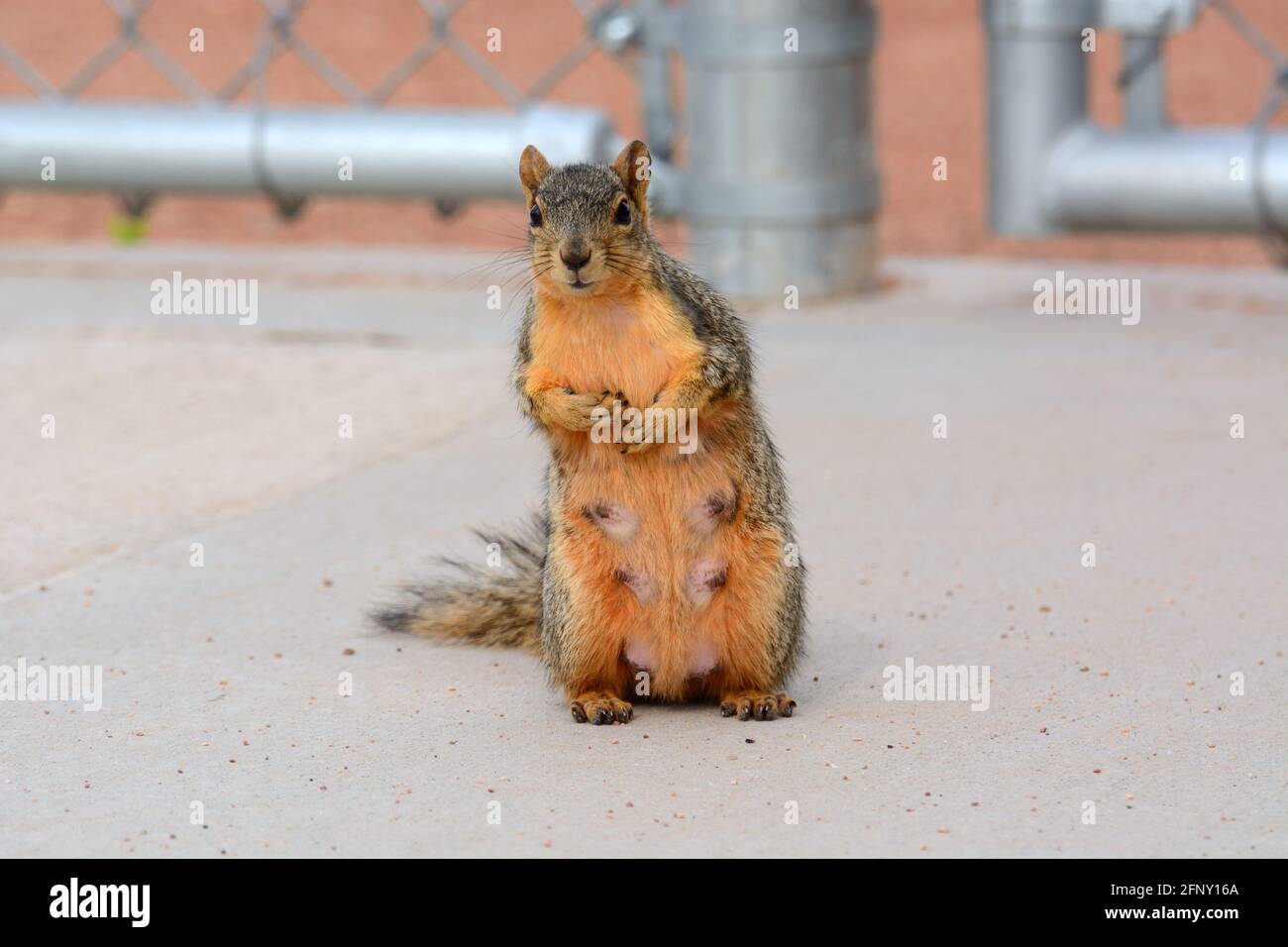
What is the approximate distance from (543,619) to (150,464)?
8.77 feet

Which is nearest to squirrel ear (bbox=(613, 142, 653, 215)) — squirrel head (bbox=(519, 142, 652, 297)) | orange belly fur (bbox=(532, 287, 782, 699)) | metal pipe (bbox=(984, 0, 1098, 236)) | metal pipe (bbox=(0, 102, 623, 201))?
squirrel head (bbox=(519, 142, 652, 297))

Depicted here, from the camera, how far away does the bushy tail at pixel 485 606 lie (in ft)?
16.7

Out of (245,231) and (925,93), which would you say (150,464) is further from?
(925,93)

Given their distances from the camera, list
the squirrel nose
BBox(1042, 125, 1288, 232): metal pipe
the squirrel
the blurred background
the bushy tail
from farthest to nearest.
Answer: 1. the blurred background
2. BBox(1042, 125, 1288, 232): metal pipe
3. the bushy tail
4. the squirrel
5. the squirrel nose

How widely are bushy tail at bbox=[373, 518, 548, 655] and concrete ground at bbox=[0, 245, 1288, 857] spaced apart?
0.22ft

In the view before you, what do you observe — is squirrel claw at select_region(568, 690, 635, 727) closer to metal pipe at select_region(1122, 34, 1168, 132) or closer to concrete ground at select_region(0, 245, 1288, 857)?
concrete ground at select_region(0, 245, 1288, 857)

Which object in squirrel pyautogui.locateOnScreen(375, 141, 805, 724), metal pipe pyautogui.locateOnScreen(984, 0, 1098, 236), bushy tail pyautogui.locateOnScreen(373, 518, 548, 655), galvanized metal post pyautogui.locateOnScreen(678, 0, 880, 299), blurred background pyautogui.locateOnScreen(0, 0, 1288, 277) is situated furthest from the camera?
blurred background pyautogui.locateOnScreen(0, 0, 1288, 277)

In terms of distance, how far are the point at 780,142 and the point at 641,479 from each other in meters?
4.85

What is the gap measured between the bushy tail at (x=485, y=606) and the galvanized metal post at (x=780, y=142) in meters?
4.08

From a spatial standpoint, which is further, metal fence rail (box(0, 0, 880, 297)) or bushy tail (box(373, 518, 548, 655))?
metal fence rail (box(0, 0, 880, 297))

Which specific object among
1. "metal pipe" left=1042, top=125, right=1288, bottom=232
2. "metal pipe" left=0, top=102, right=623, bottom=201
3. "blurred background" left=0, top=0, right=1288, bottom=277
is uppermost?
"blurred background" left=0, top=0, right=1288, bottom=277

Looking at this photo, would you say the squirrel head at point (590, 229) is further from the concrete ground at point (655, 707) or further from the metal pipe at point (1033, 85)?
the metal pipe at point (1033, 85)

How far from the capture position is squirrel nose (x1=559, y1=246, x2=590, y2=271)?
4246mm

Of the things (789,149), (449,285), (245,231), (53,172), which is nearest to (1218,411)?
(789,149)
